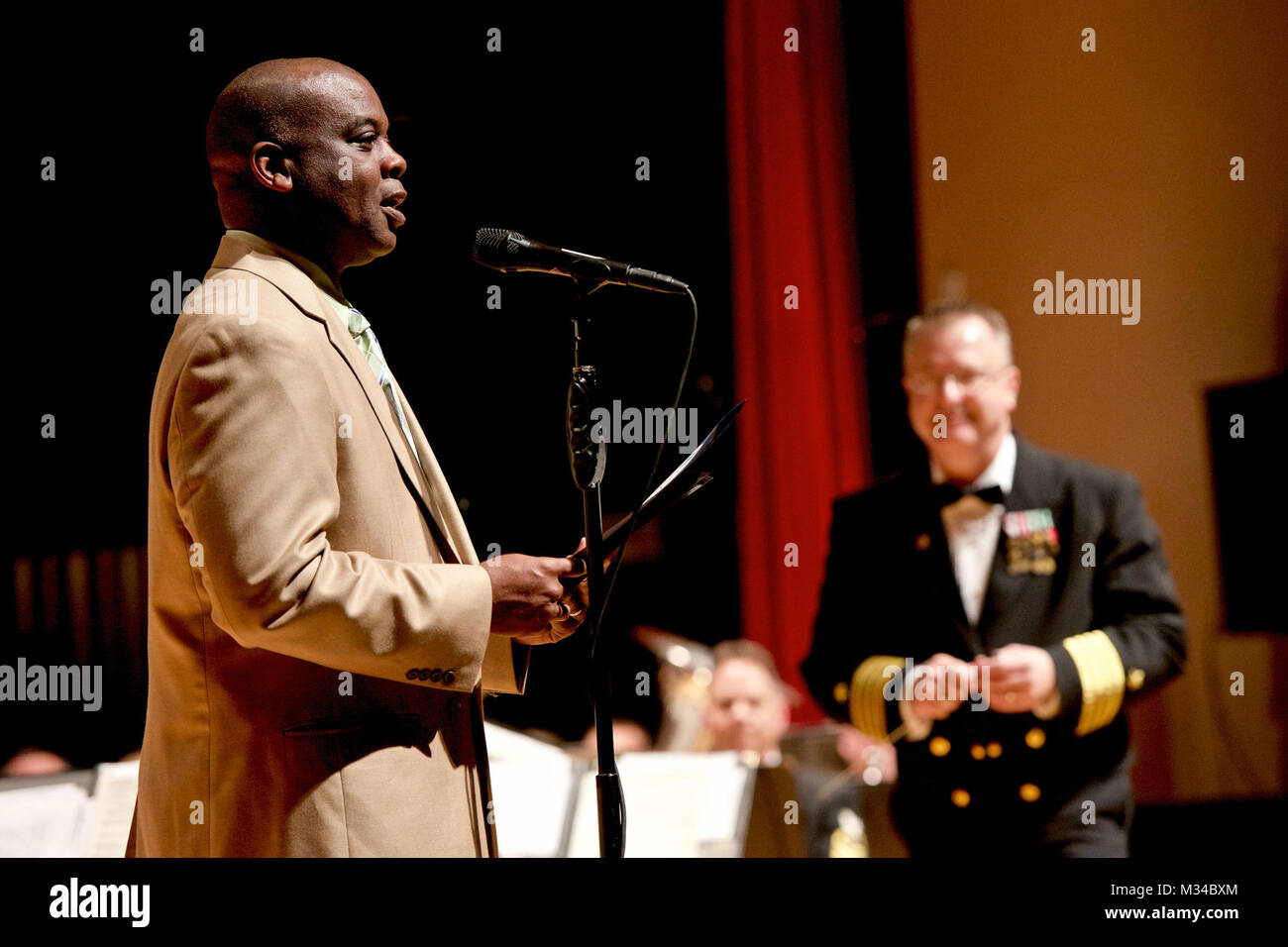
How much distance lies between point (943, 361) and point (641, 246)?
1423mm

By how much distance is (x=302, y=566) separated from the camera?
1.27m

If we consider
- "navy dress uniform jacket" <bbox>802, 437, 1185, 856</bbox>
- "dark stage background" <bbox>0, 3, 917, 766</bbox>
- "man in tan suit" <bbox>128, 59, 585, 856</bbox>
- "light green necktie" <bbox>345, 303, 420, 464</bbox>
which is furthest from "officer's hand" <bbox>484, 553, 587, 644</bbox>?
"dark stage background" <bbox>0, 3, 917, 766</bbox>

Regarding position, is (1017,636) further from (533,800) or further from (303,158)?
(303,158)

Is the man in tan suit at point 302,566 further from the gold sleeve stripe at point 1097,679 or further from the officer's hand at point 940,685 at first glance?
the gold sleeve stripe at point 1097,679

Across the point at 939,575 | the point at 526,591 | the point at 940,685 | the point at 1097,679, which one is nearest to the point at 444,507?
the point at 526,591

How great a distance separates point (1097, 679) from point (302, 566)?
4.87 feet

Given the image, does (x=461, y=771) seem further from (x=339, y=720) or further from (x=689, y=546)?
(x=689, y=546)

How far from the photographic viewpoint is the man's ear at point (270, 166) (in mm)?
1481

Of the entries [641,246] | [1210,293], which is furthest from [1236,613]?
[641,246]

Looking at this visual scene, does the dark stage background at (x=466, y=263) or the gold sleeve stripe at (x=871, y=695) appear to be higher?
the dark stage background at (x=466, y=263)

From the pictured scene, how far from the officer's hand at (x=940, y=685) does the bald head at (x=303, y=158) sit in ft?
3.93

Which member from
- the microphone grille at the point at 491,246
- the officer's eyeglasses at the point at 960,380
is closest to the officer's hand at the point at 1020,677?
the officer's eyeglasses at the point at 960,380

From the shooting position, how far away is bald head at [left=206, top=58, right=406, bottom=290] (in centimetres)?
149
